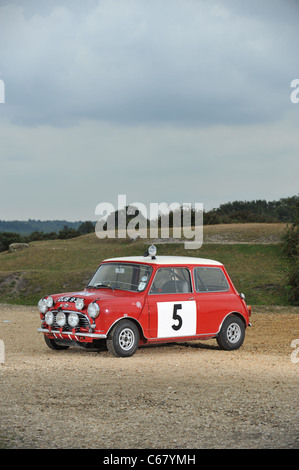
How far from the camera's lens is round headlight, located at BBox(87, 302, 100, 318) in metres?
11.4

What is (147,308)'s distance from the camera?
39.4 ft

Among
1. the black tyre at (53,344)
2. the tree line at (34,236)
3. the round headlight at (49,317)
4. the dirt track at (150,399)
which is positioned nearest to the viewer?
the dirt track at (150,399)

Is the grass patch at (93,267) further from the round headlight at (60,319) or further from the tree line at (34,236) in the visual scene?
the tree line at (34,236)

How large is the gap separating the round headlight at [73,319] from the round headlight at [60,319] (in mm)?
178

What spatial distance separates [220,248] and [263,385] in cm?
3205

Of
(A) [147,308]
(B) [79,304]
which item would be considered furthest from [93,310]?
(A) [147,308]

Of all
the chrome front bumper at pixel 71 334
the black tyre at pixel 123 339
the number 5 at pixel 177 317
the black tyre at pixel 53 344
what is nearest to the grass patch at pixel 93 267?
the number 5 at pixel 177 317

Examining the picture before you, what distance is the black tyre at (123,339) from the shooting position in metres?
11.6

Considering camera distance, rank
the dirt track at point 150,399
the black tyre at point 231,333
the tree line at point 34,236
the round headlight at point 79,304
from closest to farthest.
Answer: the dirt track at point 150,399, the round headlight at point 79,304, the black tyre at point 231,333, the tree line at point 34,236

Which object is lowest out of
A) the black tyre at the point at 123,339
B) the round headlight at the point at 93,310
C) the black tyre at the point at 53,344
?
the black tyre at the point at 53,344

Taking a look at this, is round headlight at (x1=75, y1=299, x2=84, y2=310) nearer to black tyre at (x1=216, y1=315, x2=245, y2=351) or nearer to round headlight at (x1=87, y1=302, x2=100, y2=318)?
round headlight at (x1=87, y1=302, x2=100, y2=318)

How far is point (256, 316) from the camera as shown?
69.7 ft
